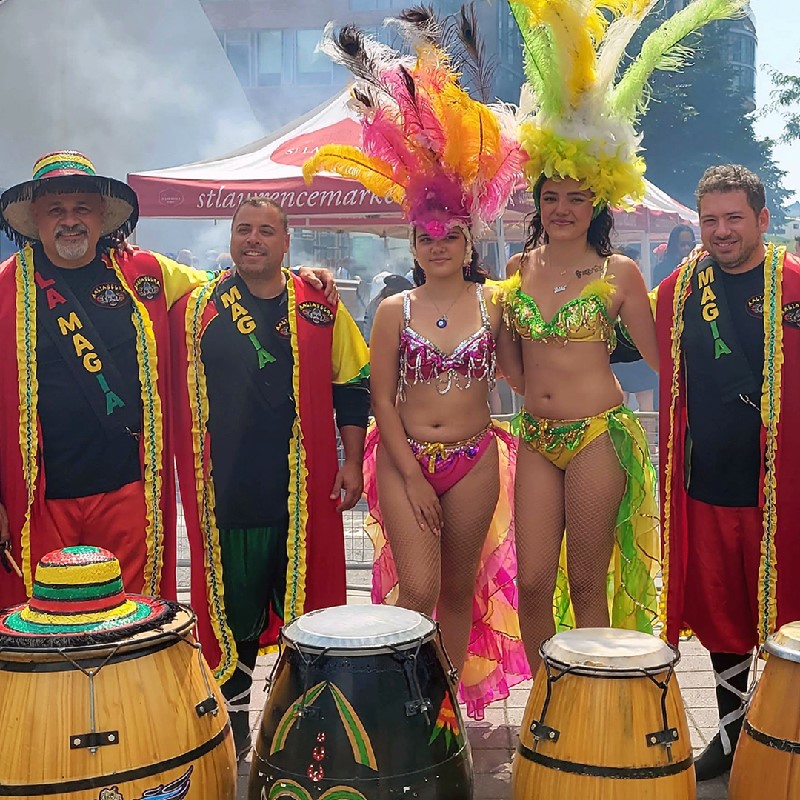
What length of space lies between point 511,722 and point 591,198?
83.2 inches

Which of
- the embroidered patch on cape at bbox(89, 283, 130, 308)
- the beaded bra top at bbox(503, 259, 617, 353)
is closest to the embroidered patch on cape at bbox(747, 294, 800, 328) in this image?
the beaded bra top at bbox(503, 259, 617, 353)

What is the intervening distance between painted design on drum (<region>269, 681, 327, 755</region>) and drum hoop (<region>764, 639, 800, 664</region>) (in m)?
1.11

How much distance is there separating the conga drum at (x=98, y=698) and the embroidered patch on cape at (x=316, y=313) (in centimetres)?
147

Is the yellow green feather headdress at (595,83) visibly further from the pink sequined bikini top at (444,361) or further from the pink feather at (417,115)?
the pink sequined bikini top at (444,361)

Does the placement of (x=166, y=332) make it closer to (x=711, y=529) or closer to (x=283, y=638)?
(x=283, y=638)

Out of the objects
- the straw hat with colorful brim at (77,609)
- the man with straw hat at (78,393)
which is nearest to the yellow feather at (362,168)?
the man with straw hat at (78,393)

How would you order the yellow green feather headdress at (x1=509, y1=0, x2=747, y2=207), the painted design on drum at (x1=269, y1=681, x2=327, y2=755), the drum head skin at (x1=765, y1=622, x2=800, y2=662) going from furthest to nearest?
the yellow green feather headdress at (x1=509, y1=0, x2=747, y2=207)
the drum head skin at (x1=765, y1=622, x2=800, y2=662)
the painted design on drum at (x1=269, y1=681, x2=327, y2=755)

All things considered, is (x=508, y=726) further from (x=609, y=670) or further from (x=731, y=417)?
(x=609, y=670)

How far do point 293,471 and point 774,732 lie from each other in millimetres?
1853

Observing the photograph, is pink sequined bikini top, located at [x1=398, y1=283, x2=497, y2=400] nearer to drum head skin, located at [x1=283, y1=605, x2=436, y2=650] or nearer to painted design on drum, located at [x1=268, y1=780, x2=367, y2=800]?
drum head skin, located at [x1=283, y1=605, x2=436, y2=650]

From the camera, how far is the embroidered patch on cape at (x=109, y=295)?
353cm

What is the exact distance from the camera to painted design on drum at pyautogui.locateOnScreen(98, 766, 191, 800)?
2.21 metres

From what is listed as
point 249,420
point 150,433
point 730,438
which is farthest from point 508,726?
point 150,433

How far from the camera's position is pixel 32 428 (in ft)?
11.2
